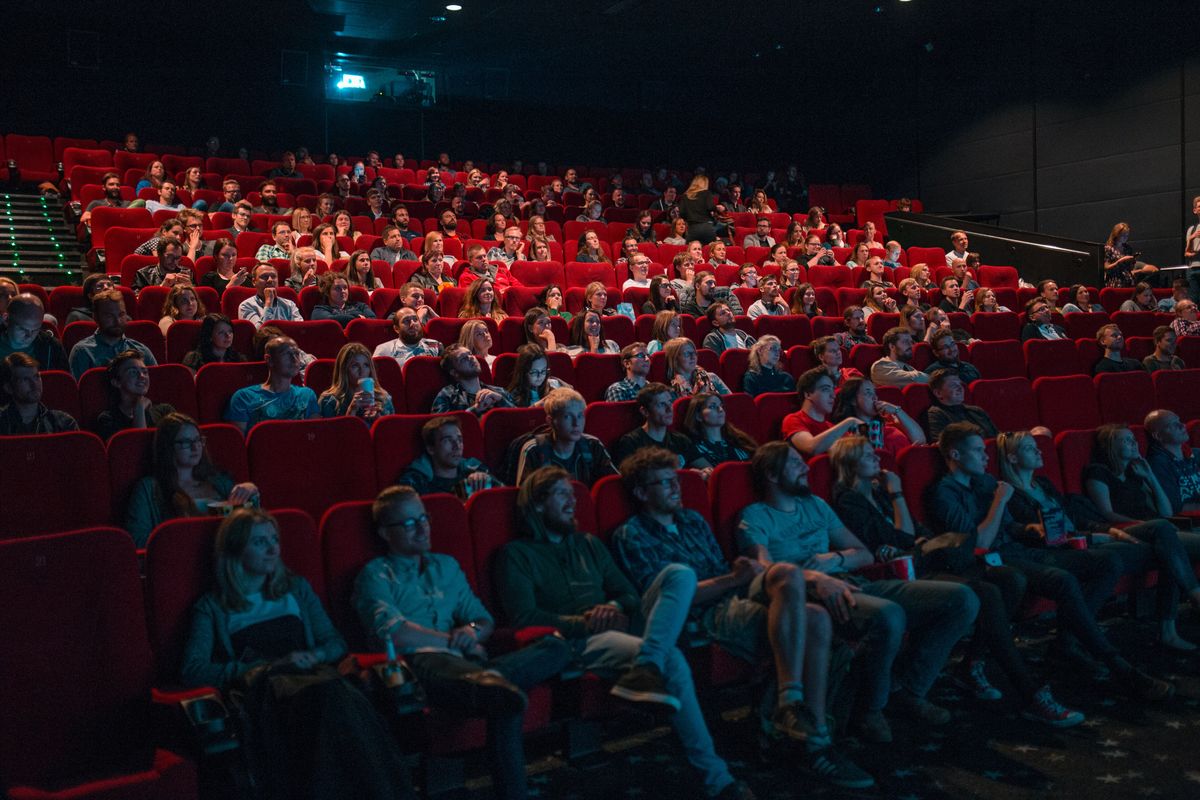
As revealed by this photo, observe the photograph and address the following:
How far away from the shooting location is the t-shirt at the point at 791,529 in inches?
71.4

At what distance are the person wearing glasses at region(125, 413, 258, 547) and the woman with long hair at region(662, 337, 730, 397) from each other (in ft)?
4.13

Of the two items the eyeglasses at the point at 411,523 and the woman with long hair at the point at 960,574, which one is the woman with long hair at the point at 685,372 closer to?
the woman with long hair at the point at 960,574

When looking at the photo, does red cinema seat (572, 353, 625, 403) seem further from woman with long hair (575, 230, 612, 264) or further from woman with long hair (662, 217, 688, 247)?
woman with long hair (662, 217, 688, 247)

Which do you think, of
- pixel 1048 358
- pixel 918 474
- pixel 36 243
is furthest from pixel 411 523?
pixel 36 243

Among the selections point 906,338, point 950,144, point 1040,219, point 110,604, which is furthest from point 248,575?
point 950,144

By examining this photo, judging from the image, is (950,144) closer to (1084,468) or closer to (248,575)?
(1084,468)

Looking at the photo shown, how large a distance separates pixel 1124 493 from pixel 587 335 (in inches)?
58.3

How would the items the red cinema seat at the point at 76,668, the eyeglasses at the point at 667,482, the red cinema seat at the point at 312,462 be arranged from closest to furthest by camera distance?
the red cinema seat at the point at 76,668 < the eyeglasses at the point at 667,482 < the red cinema seat at the point at 312,462

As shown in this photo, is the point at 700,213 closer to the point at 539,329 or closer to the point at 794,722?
the point at 539,329

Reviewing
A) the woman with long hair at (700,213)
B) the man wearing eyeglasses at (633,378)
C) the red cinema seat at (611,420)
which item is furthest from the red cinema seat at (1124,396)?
the woman with long hair at (700,213)

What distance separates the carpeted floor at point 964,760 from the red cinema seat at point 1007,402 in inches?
42.8

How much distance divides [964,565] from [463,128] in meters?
6.78

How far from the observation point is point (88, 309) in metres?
2.77

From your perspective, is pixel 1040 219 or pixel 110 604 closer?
pixel 110 604
